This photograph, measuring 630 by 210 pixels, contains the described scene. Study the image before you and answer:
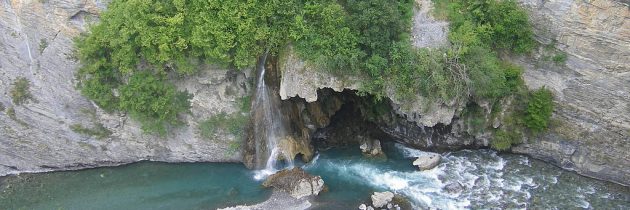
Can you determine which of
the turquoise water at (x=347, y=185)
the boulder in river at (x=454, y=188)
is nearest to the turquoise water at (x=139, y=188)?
the turquoise water at (x=347, y=185)

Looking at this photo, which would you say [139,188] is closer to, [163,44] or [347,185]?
[163,44]

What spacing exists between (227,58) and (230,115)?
3.59 meters

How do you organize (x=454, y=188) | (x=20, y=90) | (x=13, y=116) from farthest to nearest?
1. (x=13, y=116)
2. (x=20, y=90)
3. (x=454, y=188)

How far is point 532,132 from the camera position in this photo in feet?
92.0

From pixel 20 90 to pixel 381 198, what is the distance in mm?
18922

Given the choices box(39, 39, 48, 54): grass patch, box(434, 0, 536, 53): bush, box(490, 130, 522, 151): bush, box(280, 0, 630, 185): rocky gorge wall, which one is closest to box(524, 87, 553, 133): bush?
box(280, 0, 630, 185): rocky gorge wall

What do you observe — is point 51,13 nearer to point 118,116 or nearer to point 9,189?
point 118,116

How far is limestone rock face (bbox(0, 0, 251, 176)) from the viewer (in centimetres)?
2709

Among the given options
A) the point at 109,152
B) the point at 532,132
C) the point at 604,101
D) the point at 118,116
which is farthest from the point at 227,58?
the point at 604,101

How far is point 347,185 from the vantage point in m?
27.5

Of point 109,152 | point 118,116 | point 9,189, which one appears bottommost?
point 9,189

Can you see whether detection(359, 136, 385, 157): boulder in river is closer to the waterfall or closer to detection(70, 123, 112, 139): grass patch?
the waterfall

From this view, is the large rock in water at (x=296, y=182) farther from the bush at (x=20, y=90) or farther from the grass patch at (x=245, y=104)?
the bush at (x=20, y=90)

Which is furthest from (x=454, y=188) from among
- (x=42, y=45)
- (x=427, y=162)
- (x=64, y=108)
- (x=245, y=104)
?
(x=42, y=45)
